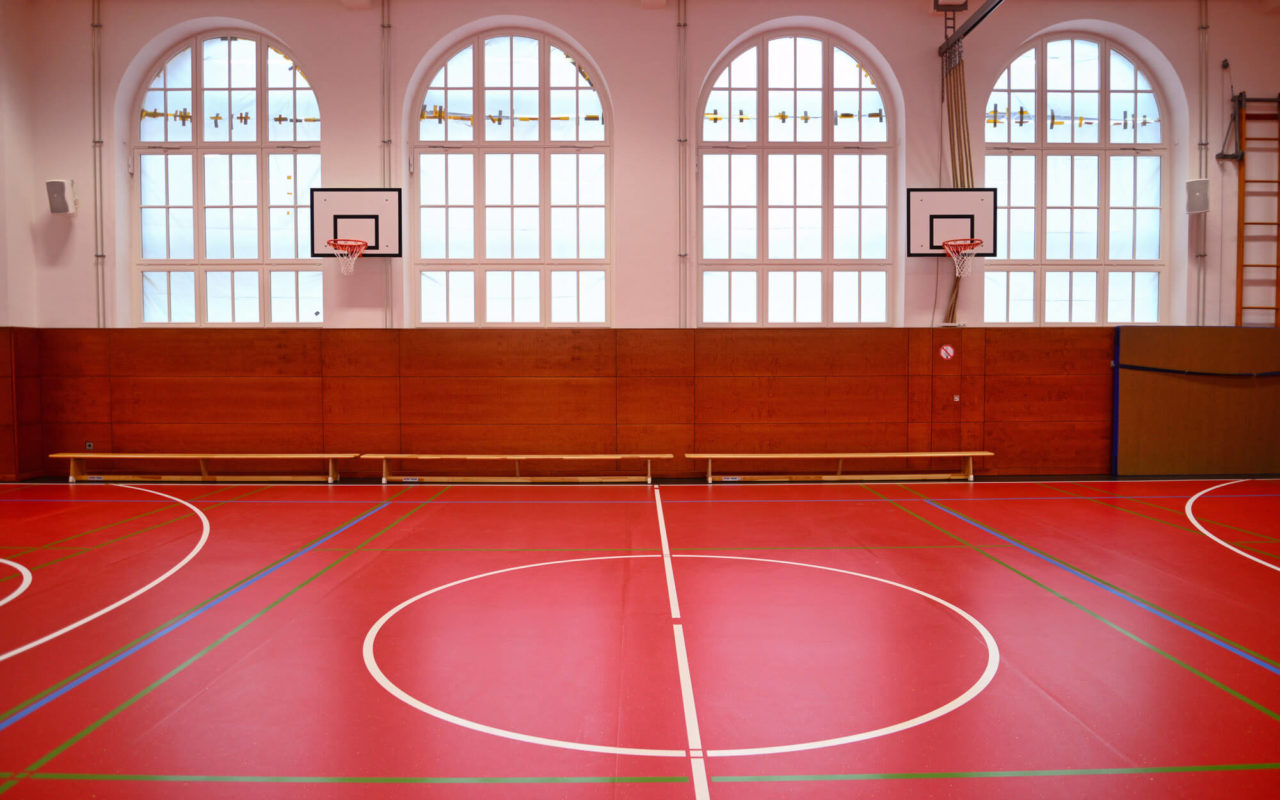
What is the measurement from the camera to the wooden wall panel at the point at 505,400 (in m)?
10.9

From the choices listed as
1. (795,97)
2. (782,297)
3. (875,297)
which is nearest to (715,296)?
(782,297)

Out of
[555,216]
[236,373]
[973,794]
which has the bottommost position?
[973,794]

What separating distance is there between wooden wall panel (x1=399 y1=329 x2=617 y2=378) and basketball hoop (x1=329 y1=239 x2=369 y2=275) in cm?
131

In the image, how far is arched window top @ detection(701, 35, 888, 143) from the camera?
11445mm

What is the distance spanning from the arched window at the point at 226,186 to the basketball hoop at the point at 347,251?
2.71 ft

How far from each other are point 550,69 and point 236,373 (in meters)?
6.87

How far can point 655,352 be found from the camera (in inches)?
429

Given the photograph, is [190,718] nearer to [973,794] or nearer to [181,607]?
[181,607]

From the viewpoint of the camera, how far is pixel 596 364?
10891 mm

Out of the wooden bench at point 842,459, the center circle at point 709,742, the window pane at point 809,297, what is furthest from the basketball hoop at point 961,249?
the center circle at point 709,742

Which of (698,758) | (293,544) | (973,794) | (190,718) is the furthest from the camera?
(293,544)

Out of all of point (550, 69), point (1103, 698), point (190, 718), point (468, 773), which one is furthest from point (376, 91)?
point (1103, 698)

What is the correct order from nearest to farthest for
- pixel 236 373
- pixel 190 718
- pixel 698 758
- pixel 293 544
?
pixel 698 758 → pixel 190 718 → pixel 293 544 → pixel 236 373

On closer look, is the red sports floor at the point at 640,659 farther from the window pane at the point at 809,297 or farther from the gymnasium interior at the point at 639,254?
the window pane at the point at 809,297
